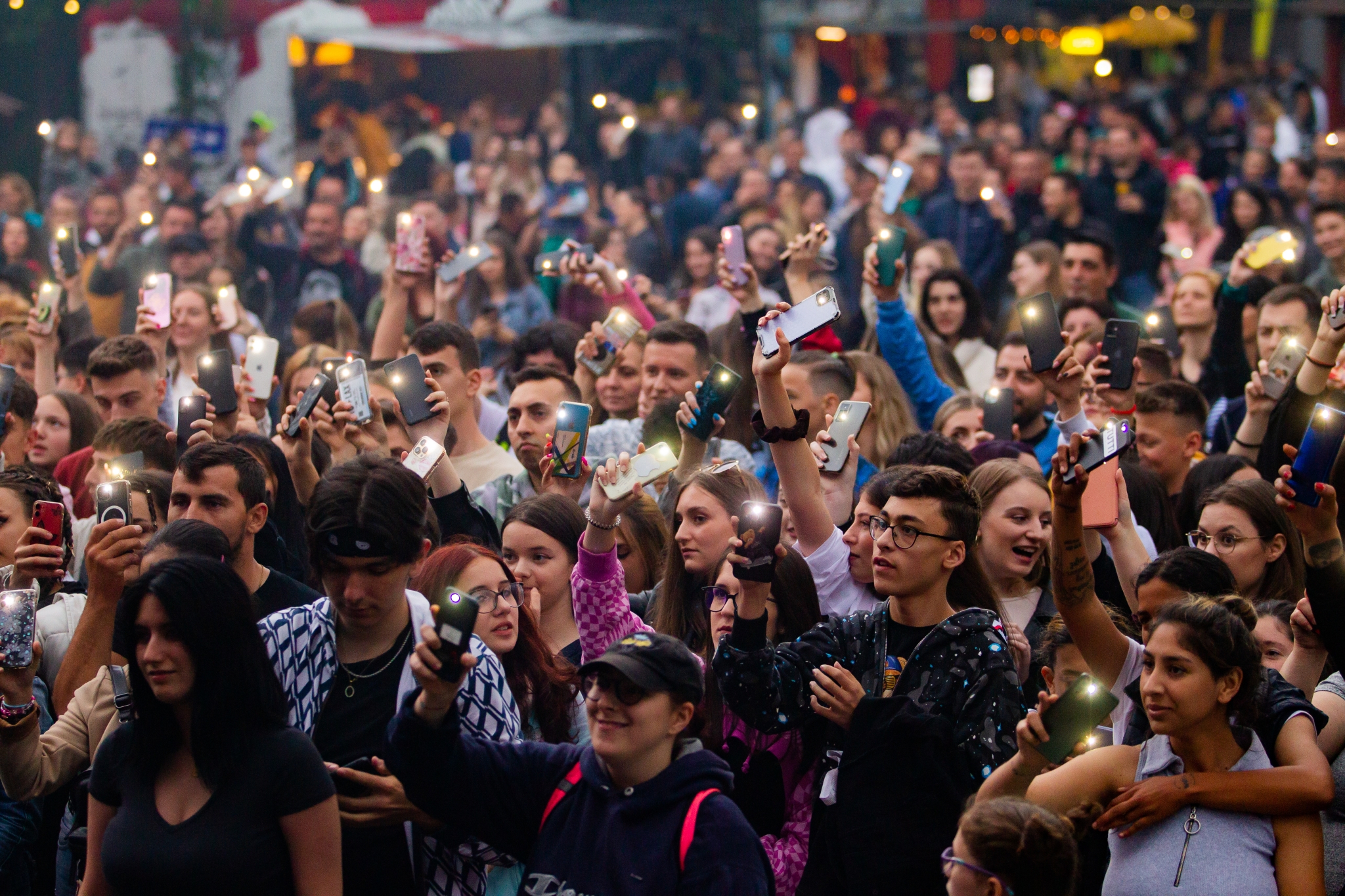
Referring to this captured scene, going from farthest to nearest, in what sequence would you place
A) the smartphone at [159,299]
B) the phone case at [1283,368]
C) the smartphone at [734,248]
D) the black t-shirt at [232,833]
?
the smartphone at [159,299], the smartphone at [734,248], the phone case at [1283,368], the black t-shirt at [232,833]

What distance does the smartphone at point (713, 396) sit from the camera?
16.1ft

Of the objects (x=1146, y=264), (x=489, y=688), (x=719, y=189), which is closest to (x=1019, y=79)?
(x=719, y=189)

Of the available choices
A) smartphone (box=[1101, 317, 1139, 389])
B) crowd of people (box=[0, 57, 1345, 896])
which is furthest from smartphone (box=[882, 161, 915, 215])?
smartphone (box=[1101, 317, 1139, 389])

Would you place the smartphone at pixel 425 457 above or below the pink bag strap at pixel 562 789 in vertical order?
above

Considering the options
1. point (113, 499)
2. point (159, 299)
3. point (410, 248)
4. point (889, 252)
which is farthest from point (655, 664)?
point (410, 248)

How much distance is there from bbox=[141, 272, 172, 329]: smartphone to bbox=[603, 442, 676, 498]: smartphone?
319cm

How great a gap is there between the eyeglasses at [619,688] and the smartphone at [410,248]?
4458mm

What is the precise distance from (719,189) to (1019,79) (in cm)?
892

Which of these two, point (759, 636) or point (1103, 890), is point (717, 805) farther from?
point (1103, 890)

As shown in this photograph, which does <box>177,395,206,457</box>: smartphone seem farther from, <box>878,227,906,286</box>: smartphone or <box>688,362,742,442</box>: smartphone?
<box>878,227,906,286</box>: smartphone

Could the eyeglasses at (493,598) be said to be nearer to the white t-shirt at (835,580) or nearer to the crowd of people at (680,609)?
the crowd of people at (680,609)

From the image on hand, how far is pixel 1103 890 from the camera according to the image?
3299 millimetres

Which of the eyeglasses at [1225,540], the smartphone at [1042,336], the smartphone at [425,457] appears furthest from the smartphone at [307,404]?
the eyeglasses at [1225,540]

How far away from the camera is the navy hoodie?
9.12ft
